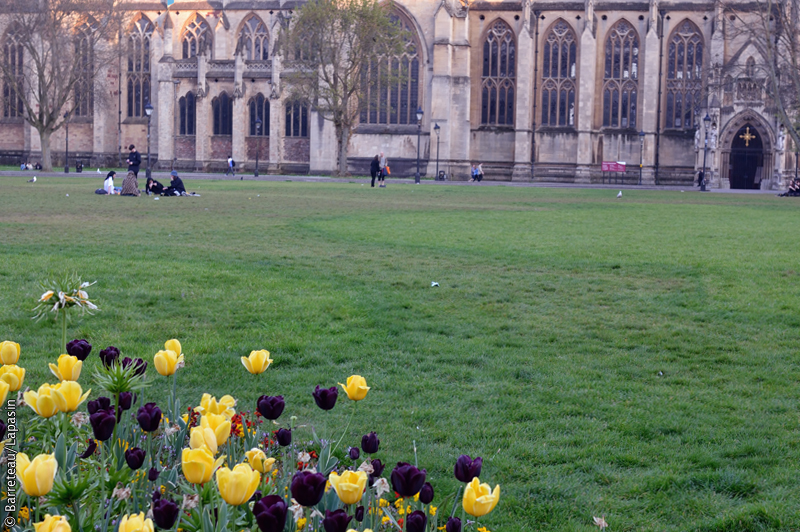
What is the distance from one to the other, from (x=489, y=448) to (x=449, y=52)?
5188cm

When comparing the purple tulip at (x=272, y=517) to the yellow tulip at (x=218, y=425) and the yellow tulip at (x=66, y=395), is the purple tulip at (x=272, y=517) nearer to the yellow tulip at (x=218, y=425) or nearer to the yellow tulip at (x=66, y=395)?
the yellow tulip at (x=218, y=425)

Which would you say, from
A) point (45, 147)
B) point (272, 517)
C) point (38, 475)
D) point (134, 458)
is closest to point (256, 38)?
point (45, 147)

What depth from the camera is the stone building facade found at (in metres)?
53.7

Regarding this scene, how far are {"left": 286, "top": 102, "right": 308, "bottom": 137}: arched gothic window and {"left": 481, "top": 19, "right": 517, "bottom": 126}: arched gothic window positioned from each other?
Answer: 39.3ft

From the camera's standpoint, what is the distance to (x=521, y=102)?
181 ft

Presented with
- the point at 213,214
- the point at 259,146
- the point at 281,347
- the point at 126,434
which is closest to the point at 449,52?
the point at 259,146

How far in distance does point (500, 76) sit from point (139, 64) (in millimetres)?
26426

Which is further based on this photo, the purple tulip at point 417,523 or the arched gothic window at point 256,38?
the arched gothic window at point 256,38

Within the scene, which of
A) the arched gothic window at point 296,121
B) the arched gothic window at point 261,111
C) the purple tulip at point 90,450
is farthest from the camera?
the arched gothic window at point 261,111

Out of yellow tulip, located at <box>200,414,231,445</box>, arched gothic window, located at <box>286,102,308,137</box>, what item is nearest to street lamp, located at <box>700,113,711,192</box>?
arched gothic window, located at <box>286,102,308,137</box>

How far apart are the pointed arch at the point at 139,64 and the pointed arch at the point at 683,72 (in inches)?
1434

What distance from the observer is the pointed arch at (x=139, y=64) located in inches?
2443

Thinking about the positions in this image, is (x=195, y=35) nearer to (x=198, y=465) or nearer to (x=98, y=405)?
(x=98, y=405)

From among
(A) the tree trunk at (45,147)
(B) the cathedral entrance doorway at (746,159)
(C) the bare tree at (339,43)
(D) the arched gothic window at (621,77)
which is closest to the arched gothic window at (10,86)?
(A) the tree trunk at (45,147)
